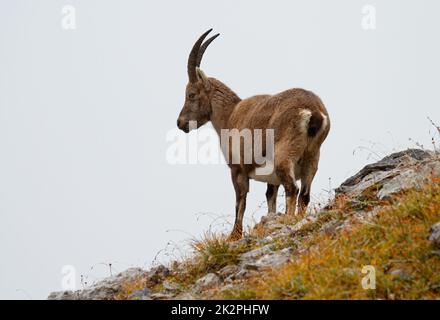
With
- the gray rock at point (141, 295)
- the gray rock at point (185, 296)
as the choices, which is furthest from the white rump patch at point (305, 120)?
the gray rock at point (185, 296)

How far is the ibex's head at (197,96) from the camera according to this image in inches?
555

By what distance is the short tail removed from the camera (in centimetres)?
1084

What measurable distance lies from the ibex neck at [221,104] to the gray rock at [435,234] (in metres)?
7.59

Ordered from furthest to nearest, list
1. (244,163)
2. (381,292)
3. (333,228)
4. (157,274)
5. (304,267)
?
(244,163) → (157,274) → (333,228) → (304,267) → (381,292)

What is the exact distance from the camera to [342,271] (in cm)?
641

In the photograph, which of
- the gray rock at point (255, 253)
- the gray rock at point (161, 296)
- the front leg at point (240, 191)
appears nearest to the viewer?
the gray rock at point (161, 296)

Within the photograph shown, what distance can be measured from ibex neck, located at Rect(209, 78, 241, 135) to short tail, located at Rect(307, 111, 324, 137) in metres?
3.21

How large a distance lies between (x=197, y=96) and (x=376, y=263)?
8.23m

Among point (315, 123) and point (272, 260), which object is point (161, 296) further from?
point (315, 123)

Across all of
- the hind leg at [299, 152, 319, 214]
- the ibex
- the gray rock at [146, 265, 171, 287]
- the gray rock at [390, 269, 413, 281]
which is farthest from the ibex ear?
the gray rock at [390, 269, 413, 281]

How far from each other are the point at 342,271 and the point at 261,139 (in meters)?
5.40

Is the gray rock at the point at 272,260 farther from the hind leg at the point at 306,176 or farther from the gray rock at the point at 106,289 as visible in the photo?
the hind leg at the point at 306,176

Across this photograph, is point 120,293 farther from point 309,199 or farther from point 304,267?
point 309,199

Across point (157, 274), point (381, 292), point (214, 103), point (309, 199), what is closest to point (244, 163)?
point (309, 199)
